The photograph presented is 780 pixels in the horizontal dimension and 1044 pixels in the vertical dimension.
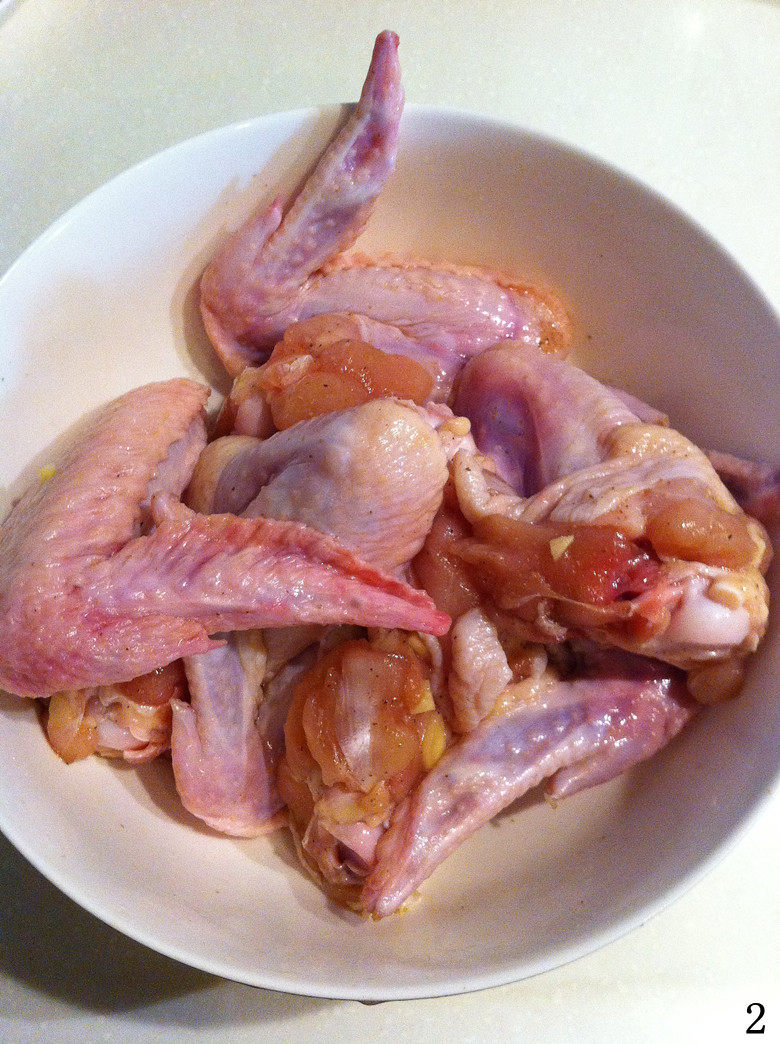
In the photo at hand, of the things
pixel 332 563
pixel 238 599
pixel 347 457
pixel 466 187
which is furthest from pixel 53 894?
pixel 466 187

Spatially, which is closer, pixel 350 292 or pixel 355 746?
pixel 355 746

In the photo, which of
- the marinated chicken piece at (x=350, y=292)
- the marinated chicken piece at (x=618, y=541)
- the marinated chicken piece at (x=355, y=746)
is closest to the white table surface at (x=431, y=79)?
the marinated chicken piece at (x=350, y=292)

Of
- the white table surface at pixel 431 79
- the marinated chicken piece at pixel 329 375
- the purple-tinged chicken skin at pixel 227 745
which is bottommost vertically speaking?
the purple-tinged chicken skin at pixel 227 745

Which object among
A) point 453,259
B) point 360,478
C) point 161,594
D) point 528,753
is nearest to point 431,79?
point 453,259

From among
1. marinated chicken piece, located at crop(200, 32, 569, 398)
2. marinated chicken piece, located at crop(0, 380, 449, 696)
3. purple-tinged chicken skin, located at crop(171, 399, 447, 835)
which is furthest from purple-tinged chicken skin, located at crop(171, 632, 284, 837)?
marinated chicken piece, located at crop(200, 32, 569, 398)

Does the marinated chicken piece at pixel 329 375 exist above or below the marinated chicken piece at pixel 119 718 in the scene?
above

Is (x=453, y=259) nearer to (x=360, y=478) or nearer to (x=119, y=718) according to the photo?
(x=360, y=478)

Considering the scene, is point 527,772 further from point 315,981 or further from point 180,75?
point 180,75

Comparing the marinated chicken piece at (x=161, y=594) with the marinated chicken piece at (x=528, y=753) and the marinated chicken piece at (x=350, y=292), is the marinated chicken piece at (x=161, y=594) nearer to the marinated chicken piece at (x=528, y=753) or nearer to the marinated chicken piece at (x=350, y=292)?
the marinated chicken piece at (x=528, y=753)
